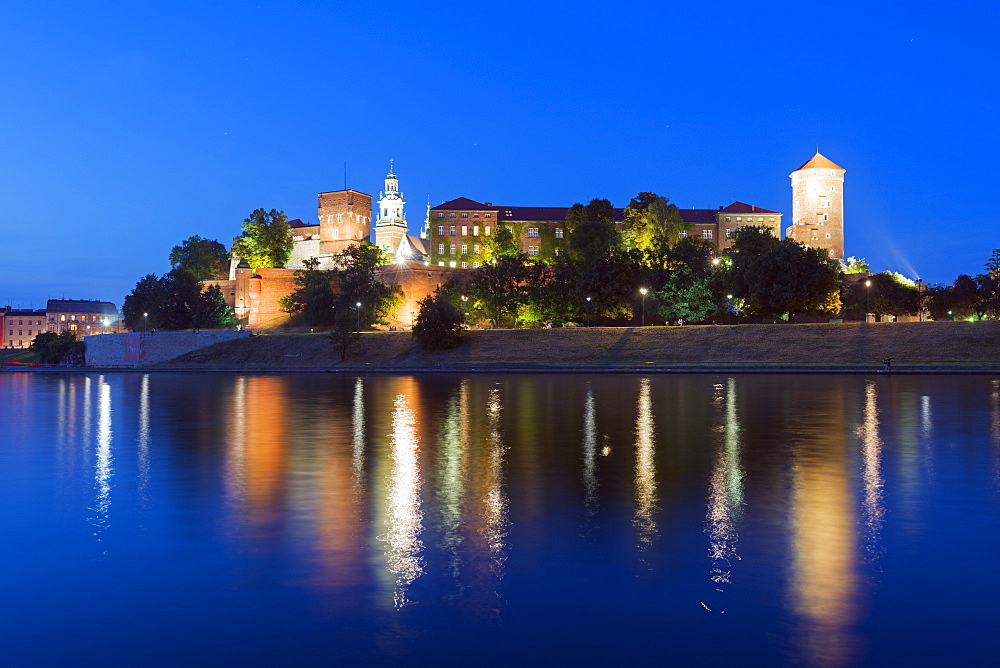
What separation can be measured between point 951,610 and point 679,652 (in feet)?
7.87

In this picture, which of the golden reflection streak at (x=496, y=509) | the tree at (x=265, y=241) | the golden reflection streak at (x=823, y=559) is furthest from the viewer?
the tree at (x=265, y=241)

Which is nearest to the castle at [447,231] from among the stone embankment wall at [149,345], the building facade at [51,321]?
the stone embankment wall at [149,345]

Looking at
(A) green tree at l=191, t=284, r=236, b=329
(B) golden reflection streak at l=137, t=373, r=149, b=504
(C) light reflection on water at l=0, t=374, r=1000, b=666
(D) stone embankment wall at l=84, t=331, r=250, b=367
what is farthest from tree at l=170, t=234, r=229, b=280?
(C) light reflection on water at l=0, t=374, r=1000, b=666

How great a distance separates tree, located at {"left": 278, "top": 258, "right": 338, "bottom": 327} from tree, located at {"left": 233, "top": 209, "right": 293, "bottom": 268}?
49.2ft

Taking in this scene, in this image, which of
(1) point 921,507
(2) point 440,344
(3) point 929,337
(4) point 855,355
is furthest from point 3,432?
(3) point 929,337

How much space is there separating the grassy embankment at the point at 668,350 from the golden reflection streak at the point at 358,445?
2586cm

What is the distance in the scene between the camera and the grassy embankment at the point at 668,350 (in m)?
47.9

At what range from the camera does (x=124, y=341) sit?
244ft

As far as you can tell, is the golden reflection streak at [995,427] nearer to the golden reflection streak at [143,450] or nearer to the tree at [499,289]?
the golden reflection streak at [143,450]

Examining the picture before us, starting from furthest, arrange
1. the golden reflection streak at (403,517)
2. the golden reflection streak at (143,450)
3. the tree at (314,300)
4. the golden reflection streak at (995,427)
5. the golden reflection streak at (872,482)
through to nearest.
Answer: the tree at (314,300) → the golden reflection streak at (995,427) → the golden reflection streak at (143,450) → the golden reflection streak at (872,482) → the golden reflection streak at (403,517)

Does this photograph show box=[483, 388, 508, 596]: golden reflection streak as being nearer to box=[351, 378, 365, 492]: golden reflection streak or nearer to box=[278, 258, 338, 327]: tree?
box=[351, 378, 365, 492]: golden reflection streak

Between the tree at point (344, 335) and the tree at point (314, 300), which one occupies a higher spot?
the tree at point (314, 300)

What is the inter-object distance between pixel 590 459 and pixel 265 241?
9181 cm

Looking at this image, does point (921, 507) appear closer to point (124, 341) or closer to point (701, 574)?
point (701, 574)
